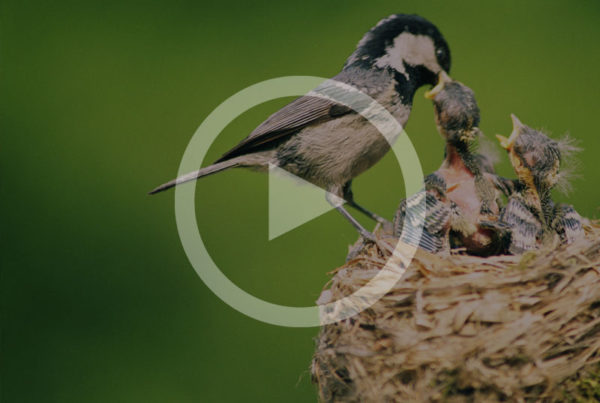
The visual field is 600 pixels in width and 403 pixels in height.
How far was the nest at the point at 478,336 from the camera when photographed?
1212 millimetres

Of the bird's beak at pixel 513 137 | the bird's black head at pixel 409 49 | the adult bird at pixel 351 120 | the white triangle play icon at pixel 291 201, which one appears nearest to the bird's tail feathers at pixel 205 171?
the adult bird at pixel 351 120

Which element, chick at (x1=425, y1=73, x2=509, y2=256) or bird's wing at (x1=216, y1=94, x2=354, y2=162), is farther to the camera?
bird's wing at (x1=216, y1=94, x2=354, y2=162)

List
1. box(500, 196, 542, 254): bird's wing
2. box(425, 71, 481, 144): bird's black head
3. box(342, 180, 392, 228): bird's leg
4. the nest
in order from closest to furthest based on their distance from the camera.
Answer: the nest < box(500, 196, 542, 254): bird's wing < box(425, 71, 481, 144): bird's black head < box(342, 180, 392, 228): bird's leg

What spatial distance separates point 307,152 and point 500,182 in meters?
0.57

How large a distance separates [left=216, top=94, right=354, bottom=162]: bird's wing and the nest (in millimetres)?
562

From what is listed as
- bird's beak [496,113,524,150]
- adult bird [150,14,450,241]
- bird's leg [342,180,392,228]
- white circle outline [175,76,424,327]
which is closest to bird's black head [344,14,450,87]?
adult bird [150,14,450,241]

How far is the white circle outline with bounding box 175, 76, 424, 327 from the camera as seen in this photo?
1.75 meters

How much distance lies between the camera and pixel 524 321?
4.10 ft

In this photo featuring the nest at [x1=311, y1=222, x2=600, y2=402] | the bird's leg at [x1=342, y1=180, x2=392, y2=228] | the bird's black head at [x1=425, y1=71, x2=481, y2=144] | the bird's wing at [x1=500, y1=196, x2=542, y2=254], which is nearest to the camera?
the nest at [x1=311, y1=222, x2=600, y2=402]

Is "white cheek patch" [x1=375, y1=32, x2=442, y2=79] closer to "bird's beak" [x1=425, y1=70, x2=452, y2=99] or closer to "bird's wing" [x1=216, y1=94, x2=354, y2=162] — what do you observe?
"bird's beak" [x1=425, y1=70, x2=452, y2=99]

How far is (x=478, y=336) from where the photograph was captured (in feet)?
4.07

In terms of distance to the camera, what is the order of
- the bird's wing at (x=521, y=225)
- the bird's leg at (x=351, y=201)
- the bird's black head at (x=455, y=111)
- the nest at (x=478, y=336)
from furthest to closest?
1. the bird's leg at (x=351, y=201)
2. the bird's black head at (x=455, y=111)
3. the bird's wing at (x=521, y=225)
4. the nest at (x=478, y=336)

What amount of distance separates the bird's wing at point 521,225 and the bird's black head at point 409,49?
456 mm

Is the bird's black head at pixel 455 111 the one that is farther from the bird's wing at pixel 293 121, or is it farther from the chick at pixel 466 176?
the bird's wing at pixel 293 121
